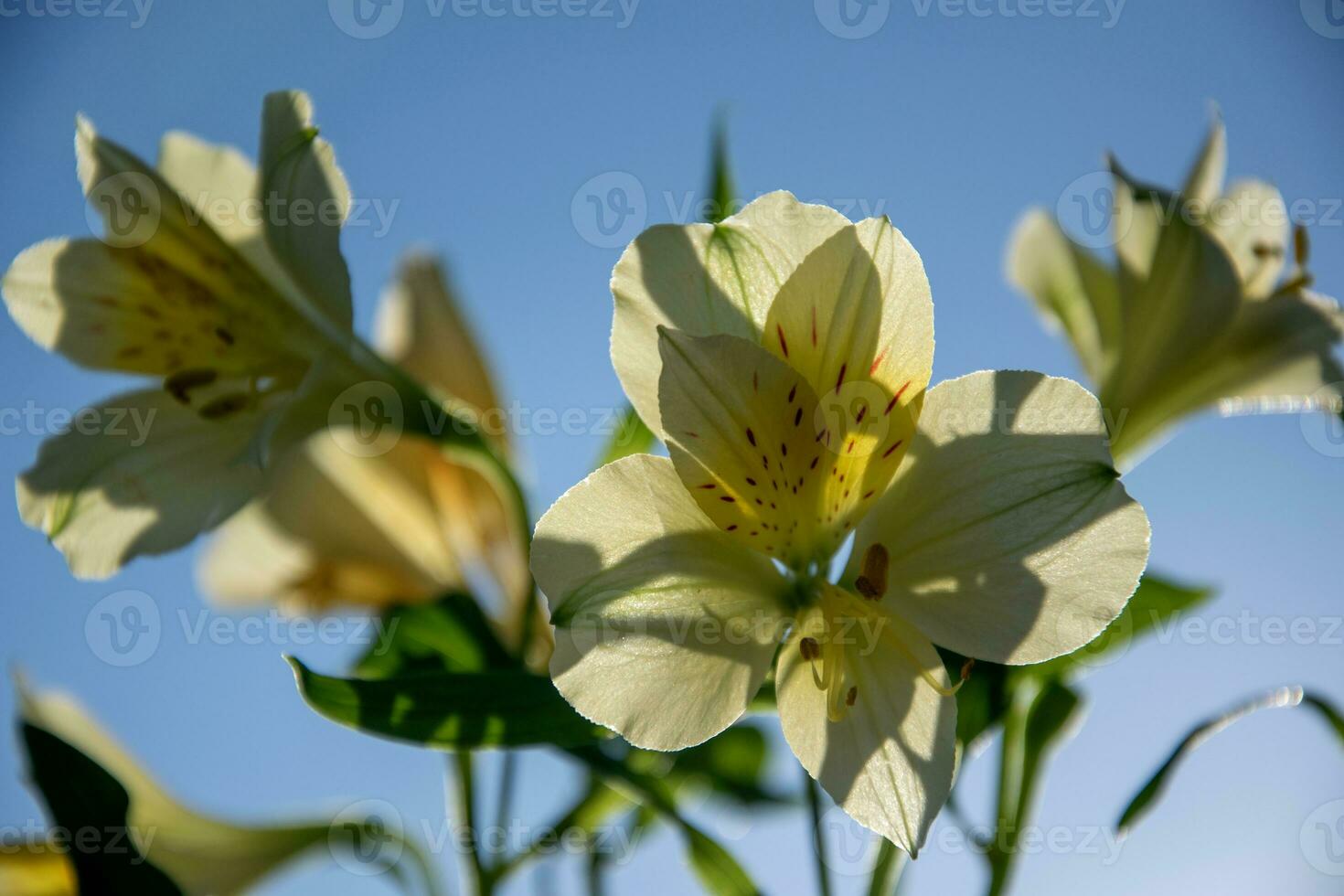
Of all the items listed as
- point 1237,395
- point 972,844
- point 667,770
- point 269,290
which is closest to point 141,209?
point 269,290

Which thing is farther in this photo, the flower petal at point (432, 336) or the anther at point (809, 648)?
the flower petal at point (432, 336)

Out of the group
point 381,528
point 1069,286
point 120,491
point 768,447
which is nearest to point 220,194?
point 120,491

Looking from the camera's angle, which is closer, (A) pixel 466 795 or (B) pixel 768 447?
(B) pixel 768 447

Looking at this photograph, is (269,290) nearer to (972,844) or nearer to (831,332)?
(831,332)

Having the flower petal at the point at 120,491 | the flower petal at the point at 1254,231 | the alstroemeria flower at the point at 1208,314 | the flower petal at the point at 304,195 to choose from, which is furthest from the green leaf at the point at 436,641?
the flower petal at the point at 1254,231

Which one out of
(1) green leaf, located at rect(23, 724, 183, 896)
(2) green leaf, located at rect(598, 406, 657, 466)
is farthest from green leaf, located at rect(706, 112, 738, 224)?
(1) green leaf, located at rect(23, 724, 183, 896)

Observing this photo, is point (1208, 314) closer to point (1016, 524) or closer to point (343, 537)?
point (1016, 524)

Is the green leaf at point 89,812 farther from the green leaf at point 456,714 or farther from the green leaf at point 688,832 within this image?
the green leaf at point 688,832
